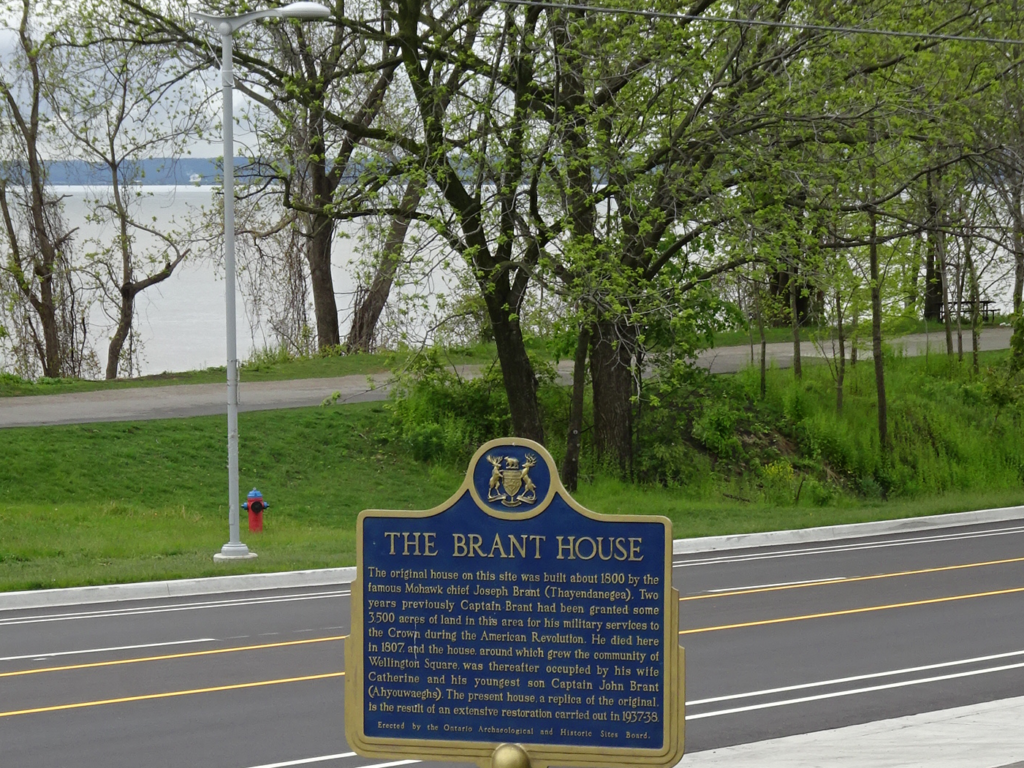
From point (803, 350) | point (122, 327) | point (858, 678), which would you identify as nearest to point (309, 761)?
point (858, 678)

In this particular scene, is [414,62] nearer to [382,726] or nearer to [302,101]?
[302,101]

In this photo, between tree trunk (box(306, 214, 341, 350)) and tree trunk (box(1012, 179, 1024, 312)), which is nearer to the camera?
tree trunk (box(1012, 179, 1024, 312))

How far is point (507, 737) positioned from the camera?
16.6 feet

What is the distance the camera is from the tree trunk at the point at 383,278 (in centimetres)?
1917

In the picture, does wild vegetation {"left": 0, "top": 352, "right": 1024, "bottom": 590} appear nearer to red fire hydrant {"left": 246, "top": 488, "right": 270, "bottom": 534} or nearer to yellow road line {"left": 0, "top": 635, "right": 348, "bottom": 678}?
red fire hydrant {"left": 246, "top": 488, "right": 270, "bottom": 534}

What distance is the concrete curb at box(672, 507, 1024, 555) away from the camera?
17.4 m

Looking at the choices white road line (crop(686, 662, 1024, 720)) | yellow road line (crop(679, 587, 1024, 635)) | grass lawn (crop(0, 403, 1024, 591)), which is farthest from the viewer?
grass lawn (crop(0, 403, 1024, 591))

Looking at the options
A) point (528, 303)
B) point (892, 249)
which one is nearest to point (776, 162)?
point (528, 303)

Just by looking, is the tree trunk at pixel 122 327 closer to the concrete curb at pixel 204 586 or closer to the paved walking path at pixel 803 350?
the paved walking path at pixel 803 350

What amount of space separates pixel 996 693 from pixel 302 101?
47.1 feet

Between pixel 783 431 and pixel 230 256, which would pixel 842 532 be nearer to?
pixel 783 431

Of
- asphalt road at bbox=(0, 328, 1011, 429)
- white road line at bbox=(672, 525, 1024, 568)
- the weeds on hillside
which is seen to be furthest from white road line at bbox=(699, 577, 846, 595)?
asphalt road at bbox=(0, 328, 1011, 429)

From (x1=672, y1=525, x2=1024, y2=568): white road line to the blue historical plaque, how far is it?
10700 millimetres

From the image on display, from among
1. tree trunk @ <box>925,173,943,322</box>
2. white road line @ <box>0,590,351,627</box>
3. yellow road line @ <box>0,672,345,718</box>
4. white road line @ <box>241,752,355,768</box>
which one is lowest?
white road line @ <box>241,752,355,768</box>
